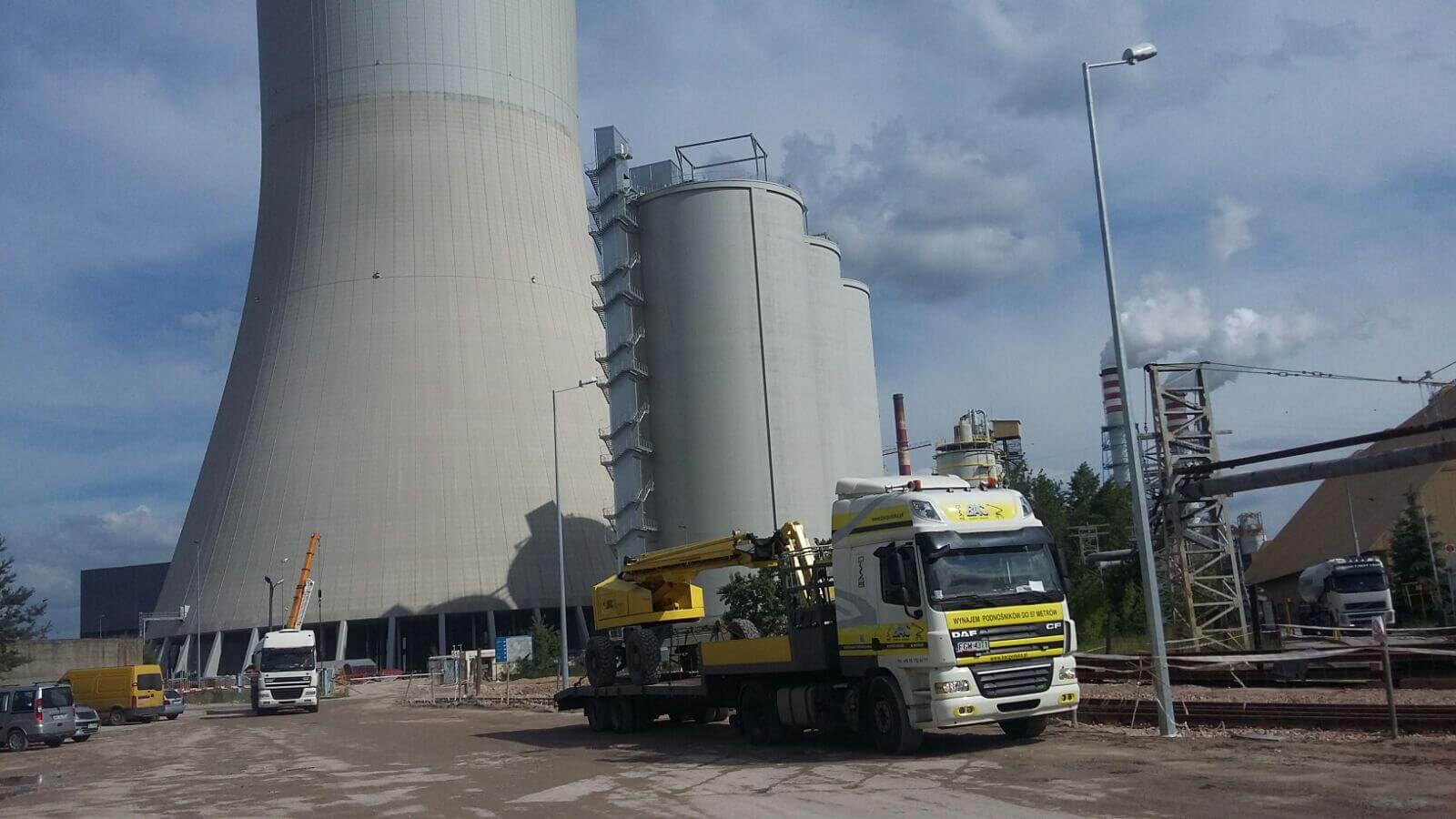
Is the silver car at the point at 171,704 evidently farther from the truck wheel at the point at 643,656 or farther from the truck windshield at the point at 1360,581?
the truck windshield at the point at 1360,581

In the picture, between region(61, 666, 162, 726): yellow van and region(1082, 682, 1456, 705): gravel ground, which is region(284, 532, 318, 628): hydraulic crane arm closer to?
region(61, 666, 162, 726): yellow van

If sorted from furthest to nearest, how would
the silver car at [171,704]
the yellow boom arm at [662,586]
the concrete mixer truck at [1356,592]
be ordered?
1. the silver car at [171,704]
2. the concrete mixer truck at [1356,592]
3. the yellow boom arm at [662,586]

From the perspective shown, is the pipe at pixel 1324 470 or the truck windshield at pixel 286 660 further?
the truck windshield at pixel 286 660

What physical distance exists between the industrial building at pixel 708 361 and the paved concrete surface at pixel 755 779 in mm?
26731

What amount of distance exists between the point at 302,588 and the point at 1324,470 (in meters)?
38.4

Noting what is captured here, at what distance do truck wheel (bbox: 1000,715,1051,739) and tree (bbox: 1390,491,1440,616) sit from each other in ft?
114

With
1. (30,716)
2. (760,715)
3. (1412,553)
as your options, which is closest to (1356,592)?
(1412,553)

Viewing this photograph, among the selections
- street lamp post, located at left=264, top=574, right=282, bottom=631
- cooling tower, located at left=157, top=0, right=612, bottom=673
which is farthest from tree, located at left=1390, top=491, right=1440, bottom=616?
street lamp post, located at left=264, top=574, right=282, bottom=631

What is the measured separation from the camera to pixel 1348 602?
3303cm

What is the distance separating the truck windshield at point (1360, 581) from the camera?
3319 cm

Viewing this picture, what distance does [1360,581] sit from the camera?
33281mm

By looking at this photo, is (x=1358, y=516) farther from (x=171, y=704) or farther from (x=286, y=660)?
(x=171, y=704)

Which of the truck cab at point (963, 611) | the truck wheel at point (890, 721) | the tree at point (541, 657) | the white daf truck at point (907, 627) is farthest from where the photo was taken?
the tree at point (541, 657)

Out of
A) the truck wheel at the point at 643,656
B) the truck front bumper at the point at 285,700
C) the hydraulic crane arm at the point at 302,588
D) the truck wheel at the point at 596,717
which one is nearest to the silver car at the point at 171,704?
the truck front bumper at the point at 285,700
